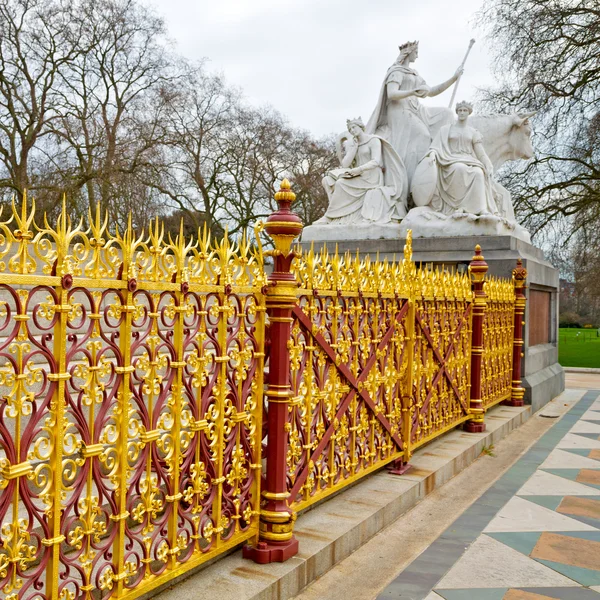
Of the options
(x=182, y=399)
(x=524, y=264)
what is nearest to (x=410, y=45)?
(x=524, y=264)

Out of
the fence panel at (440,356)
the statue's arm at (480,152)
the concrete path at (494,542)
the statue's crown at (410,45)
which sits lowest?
the concrete path at (494,542)

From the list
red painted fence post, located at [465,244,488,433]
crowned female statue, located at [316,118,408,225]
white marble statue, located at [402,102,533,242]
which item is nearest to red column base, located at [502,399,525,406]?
red painted fence post, located at [465,244,488,433]

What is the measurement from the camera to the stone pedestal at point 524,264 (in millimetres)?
8859

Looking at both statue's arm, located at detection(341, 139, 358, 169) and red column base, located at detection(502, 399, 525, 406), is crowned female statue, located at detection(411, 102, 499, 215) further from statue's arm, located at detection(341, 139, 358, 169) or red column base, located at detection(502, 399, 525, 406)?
red column base, located at detection(502, 399, 525, 406)

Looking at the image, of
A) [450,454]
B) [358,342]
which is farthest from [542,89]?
[358,342]

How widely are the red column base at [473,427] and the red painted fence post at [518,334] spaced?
6.61ft

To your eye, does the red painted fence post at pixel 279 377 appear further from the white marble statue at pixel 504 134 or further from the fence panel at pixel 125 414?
the white marble statue at pixel 504 134

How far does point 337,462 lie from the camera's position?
4062 millimetres

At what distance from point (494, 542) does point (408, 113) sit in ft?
26.9

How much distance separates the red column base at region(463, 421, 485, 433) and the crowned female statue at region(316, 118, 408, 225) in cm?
415

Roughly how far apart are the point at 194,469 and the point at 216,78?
22540 mm

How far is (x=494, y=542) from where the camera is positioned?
13.0ft

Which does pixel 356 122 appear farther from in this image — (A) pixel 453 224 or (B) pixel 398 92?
(A) pixel 453 224

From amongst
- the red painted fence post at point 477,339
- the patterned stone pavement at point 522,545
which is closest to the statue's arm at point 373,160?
the red painted fence post at point 477,339
